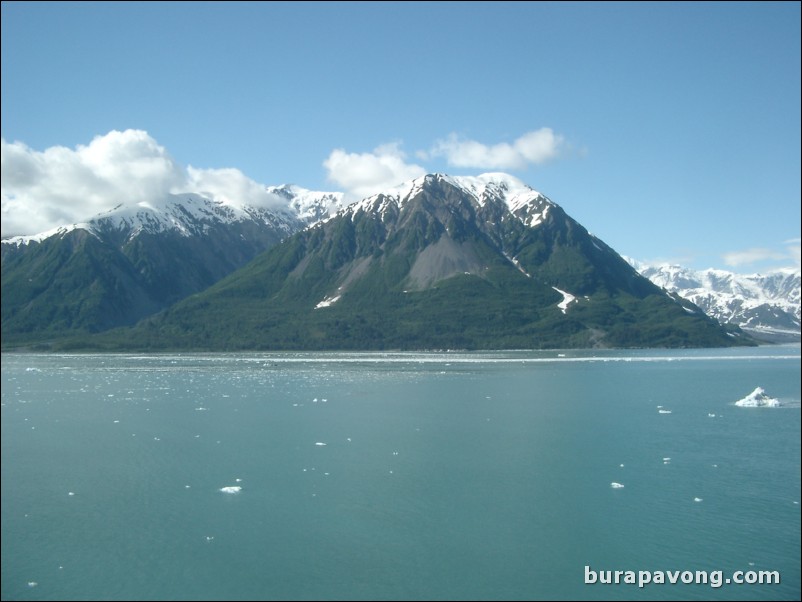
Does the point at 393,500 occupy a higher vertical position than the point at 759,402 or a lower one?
lower

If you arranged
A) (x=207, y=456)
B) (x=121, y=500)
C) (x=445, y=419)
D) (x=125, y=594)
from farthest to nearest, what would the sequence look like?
(x=445, y=419), (x=207, y=456), (x=121, y=500), (x=125, y=594)

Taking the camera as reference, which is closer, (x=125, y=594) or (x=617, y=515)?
(x=125, y=594)

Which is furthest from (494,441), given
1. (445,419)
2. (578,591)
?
(578,591)

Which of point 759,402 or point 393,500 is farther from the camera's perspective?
point 759,402

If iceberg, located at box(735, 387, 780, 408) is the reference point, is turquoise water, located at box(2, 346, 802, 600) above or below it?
below

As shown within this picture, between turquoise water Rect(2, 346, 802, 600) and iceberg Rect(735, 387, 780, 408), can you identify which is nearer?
turquoise water Rect(2, 346, 802, 600)

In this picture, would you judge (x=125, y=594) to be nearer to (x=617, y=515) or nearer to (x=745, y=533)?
(x=617, y=515)

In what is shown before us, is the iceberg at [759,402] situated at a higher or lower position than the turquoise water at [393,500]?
higher

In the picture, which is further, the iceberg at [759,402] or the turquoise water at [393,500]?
the iceberg at [759,402]
